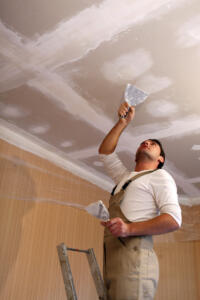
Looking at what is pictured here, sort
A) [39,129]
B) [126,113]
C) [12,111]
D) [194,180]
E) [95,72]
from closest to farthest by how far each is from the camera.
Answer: [126,113] → [95,72] → [12,111] → [39,129] → [194,180]

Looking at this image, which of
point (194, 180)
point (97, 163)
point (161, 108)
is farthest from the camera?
point (194, 180)

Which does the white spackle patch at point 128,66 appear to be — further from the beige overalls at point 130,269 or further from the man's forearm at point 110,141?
the beige overalls at point 130,269

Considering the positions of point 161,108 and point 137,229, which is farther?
point 161,108

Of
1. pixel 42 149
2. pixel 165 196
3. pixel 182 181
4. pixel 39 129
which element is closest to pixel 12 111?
pixel 39 129

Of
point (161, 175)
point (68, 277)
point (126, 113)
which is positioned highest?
point (126, 113)

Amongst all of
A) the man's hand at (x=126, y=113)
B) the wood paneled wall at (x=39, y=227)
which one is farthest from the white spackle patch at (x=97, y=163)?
the man's hand at (x=126, y=113)

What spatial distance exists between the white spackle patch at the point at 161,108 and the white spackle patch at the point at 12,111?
109 centimetres

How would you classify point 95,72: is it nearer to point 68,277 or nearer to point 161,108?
point 161,108

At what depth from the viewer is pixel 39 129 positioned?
2943 millimetres

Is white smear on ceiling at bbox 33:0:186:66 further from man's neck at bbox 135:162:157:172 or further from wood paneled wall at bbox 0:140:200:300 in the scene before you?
wood paneled wall at bbox 0:140:200:300

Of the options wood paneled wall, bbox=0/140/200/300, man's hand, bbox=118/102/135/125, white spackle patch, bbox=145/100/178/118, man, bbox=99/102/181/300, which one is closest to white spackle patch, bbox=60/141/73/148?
wood paneled wall, bbox=0/140/200/300

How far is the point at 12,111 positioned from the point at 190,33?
5.39ft

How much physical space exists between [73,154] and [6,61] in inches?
57.8

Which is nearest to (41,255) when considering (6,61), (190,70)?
(6,61)
